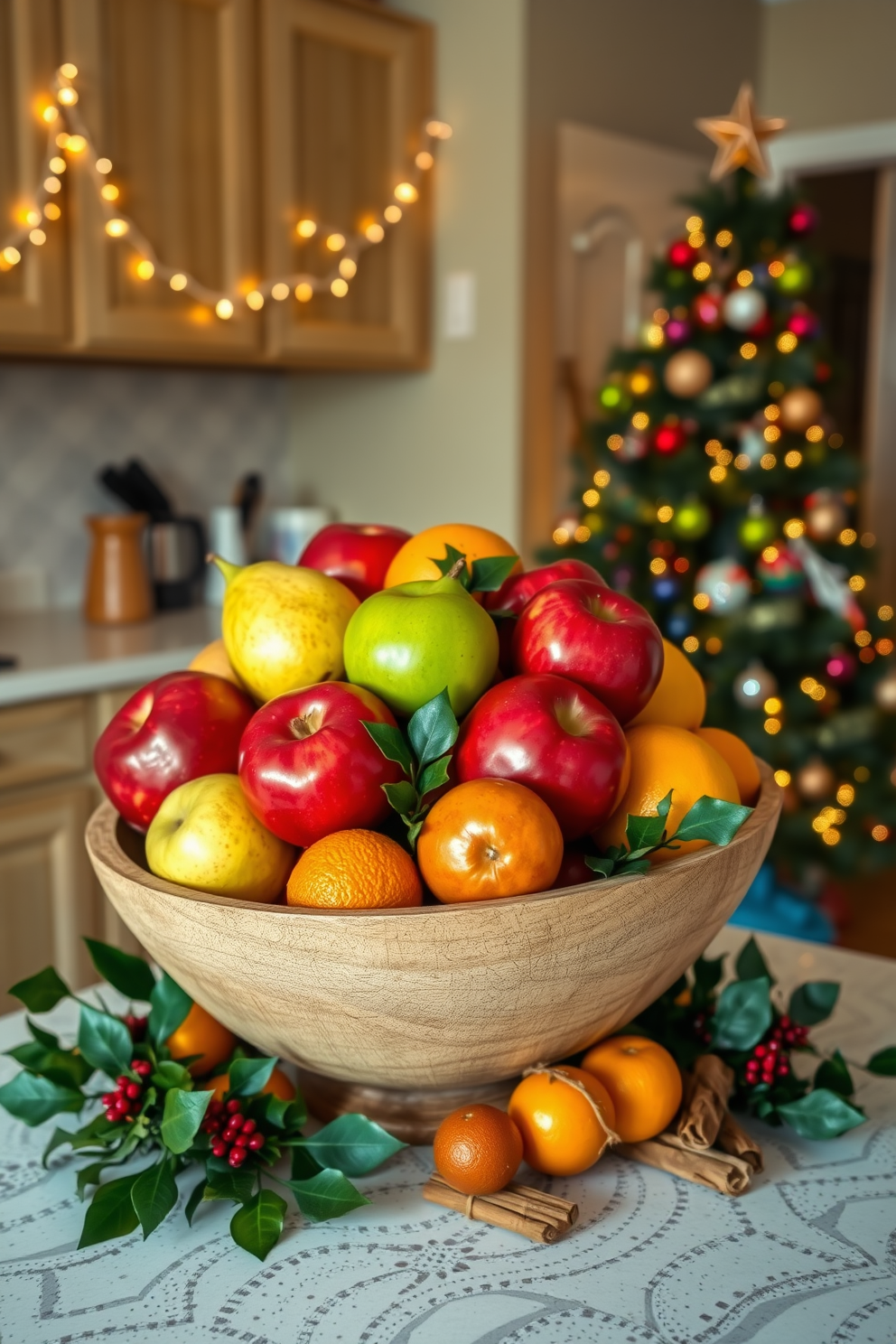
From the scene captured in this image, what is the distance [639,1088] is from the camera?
0.74m

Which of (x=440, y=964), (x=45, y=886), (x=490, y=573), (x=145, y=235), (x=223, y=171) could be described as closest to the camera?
(x=440, y=964)

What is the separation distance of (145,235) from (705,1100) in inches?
83.4

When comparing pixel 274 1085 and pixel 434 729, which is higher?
pixel 434 729

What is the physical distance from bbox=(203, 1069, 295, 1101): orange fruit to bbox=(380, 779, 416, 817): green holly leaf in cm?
20

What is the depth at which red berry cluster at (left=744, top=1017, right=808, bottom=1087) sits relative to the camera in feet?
2.63

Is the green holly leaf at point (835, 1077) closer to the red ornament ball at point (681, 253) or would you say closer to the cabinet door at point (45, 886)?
the cabinet door at point (45, 886)

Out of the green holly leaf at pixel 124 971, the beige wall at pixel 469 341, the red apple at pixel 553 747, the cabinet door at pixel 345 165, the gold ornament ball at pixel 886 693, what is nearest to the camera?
the red apple at pixel 553 747

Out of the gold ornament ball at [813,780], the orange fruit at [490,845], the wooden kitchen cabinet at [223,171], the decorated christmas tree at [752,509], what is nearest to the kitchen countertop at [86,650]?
the wooden kitchen cabinet at [223,171]

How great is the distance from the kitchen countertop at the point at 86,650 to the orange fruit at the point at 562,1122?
1.51 m

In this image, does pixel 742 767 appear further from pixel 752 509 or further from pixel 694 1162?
pixel 752 509

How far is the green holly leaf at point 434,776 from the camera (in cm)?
70

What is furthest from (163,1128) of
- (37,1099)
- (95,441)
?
(95,441)

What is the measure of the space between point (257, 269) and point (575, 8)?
1.05 m

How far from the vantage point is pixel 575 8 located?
2916 mm
